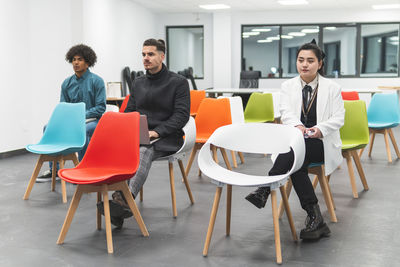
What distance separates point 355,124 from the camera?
12.7 feet

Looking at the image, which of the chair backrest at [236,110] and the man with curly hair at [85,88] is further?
the chair backrest at [236,110]

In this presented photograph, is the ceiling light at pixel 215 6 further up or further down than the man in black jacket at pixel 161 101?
further up

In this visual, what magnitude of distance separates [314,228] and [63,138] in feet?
7.68

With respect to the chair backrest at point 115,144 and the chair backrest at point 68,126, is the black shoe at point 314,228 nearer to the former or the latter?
the chair backrest at point 115,144

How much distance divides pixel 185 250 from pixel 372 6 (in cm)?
1005

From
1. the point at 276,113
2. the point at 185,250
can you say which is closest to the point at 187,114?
the point at 185,250

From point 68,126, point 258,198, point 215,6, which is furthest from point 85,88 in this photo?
point 215,6

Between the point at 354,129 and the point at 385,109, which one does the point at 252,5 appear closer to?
the point at 385,109

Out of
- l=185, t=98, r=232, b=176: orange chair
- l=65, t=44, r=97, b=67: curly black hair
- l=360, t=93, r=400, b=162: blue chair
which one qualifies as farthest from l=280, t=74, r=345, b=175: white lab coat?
l=360, t=93, r=400, b=162: blue chair

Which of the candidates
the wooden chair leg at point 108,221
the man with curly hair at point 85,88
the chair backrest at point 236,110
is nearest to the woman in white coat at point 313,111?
the wooden chair leg at point 108,221

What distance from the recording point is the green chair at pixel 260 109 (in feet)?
19.5

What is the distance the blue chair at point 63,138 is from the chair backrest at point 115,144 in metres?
0.90

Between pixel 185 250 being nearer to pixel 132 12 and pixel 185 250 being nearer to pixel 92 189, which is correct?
pixel 92 189

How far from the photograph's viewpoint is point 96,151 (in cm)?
296
